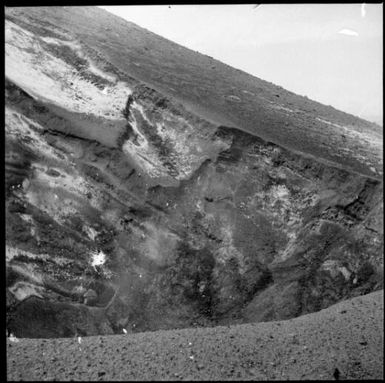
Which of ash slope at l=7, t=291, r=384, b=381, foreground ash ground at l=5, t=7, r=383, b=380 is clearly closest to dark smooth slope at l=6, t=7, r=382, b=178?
foreground ash ground at l=5, t=7, r=383, b=380

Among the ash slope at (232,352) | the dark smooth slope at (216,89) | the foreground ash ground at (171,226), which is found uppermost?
the dark smooth slope at (216,89)


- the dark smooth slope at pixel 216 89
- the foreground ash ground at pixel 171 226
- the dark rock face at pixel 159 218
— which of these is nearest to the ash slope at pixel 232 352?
the foreground ash ground at pixel 171 226

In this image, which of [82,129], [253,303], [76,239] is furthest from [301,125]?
[76,239]

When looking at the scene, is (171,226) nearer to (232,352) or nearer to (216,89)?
(232,352)

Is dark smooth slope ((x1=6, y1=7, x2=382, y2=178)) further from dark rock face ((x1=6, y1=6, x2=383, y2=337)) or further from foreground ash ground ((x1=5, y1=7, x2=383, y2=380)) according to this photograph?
dark rock face ((x1=6, y1=6, x2=383, y2=337))

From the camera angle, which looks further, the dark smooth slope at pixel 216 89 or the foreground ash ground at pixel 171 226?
the dark smooth slope at pixel 216 89

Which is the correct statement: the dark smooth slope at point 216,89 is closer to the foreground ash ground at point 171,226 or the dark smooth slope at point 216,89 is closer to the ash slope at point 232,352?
the foreground ash ground at point 171,226

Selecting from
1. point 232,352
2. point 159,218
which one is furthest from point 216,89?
point 232,352
